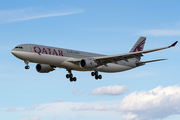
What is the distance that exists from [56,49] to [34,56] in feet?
13.5

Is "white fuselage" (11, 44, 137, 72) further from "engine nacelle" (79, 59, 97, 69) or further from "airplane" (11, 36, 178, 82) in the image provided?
"engine nacelle" (79, 59, 97, 69)

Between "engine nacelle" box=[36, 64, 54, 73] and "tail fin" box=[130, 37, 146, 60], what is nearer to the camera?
"engine nacelle" box=[36, 64, 54, 73]

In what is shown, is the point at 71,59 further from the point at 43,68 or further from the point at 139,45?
the point at 139,45

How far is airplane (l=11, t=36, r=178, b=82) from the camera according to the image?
147 feet

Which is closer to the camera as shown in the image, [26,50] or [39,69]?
[26,50]

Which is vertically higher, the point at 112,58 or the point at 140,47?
the point at 140,47

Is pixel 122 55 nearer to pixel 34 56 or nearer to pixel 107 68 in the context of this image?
pixel 107 68

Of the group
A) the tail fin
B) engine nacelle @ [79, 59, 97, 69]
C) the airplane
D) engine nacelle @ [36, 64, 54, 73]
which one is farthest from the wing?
the tail fin

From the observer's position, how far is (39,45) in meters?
46.8

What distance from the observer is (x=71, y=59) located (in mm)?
48688

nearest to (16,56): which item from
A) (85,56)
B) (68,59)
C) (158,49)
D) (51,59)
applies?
(51,59)

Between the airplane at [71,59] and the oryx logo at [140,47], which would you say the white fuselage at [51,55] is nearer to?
the airplane at [71,59]

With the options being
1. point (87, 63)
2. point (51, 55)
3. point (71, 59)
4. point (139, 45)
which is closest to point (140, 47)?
point (139, 45)

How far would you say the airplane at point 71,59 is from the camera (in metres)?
44.8
